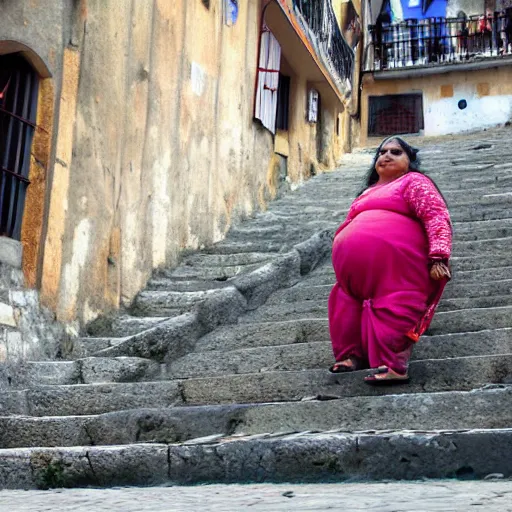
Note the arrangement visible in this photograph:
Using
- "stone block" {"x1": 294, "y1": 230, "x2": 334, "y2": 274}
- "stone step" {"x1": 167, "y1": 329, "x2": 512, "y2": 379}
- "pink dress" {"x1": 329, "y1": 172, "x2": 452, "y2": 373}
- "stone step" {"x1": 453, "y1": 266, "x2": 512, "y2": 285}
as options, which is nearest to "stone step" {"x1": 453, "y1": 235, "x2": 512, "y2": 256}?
"stone step" {"x1": 453, "y1": 266, "x2": 512, "y2": 285}

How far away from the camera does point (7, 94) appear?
6.01m

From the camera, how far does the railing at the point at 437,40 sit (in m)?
23.5

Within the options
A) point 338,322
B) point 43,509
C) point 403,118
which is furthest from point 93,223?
point 403,118

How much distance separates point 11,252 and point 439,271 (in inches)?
112

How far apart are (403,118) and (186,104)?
1524cm

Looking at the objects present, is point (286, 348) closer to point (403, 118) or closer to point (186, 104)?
point (186, 104)

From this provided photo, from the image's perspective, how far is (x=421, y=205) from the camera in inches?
178

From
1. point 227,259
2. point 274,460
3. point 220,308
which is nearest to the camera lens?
point 274,460

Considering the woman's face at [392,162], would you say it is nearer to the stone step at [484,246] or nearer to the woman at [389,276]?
the woman at [389,276]

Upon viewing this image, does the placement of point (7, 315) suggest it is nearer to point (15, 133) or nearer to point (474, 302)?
point (15, 133)

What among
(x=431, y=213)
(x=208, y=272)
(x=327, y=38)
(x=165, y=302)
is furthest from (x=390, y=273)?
(x=327, y=38)

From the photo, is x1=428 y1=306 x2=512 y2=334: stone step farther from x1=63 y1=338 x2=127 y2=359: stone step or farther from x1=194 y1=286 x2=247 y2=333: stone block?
x1=63 y1=338 x2=127 y2=359: stone step

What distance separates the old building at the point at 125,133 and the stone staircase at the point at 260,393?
1.63 ft

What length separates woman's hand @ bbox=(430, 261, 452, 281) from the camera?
4.32 meters
